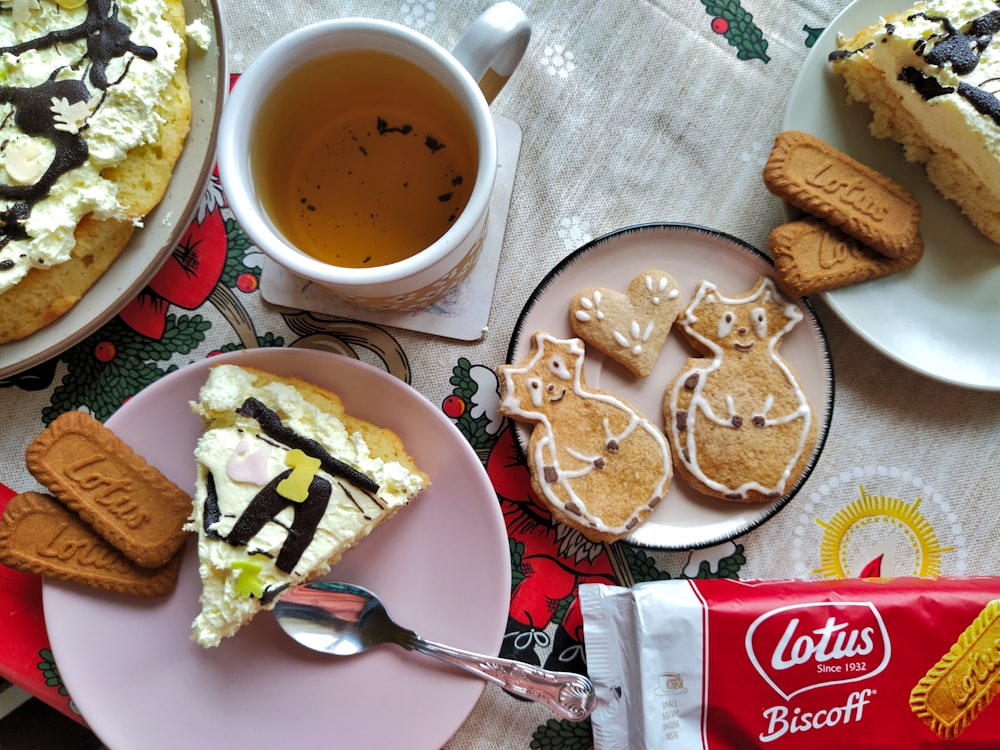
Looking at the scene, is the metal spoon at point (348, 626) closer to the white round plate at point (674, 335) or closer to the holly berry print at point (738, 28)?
the white round plate at point (674, 335)

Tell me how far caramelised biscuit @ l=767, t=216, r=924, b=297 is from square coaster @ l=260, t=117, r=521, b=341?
403 millimetres

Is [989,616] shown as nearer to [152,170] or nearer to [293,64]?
[293,64]

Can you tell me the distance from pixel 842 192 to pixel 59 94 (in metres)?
0.99

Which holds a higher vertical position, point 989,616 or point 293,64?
point 293,64

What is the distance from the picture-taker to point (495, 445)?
3.33 feet

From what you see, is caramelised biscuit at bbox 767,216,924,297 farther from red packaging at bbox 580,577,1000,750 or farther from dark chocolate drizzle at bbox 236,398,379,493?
dark chocolate drizzle at bbox 236,398,379,493

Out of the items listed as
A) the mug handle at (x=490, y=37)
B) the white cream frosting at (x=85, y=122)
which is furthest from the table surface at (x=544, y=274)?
the mug handle at (x=490, y=37)

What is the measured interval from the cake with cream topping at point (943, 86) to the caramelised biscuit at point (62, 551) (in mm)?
1182

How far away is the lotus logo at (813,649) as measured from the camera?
0.93 metres

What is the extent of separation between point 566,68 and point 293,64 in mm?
495

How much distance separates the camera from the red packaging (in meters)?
0.93

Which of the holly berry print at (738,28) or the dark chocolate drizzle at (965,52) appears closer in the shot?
the dark chocolate drizzle at (965,52)

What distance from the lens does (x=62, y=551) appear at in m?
0.86

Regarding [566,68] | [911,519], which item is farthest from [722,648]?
[566,68]
